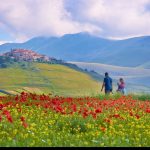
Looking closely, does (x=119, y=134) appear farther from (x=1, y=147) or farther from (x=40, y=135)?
(x=1, y=147)

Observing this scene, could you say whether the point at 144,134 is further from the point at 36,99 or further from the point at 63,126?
the point at 36,99

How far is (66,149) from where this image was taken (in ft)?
33.7

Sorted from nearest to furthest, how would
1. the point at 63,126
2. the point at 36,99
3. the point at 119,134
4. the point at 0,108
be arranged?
the point at 119,134, the point at 63,126, the point at 0,108, the point at 36,99

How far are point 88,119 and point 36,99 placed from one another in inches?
311

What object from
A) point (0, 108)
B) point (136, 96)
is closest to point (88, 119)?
point (0, 108)

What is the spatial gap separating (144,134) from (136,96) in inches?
809

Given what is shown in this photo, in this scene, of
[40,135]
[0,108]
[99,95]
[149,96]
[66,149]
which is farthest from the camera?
[149,96]

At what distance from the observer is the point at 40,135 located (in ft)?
43.7

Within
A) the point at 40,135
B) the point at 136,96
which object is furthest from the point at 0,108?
the point at 136,96

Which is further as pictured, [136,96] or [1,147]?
[136,96]

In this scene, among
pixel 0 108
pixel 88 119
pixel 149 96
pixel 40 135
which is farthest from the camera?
pixel 149 96

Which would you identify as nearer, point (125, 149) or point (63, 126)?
point (125, 149)

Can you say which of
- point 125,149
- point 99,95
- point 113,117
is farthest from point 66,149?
point 99,95

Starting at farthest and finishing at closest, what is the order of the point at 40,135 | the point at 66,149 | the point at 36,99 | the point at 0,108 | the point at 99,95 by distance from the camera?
the point at 99,95
the point at 36,99
the point at 0,108
the point at 40,135
the point at 66,149
